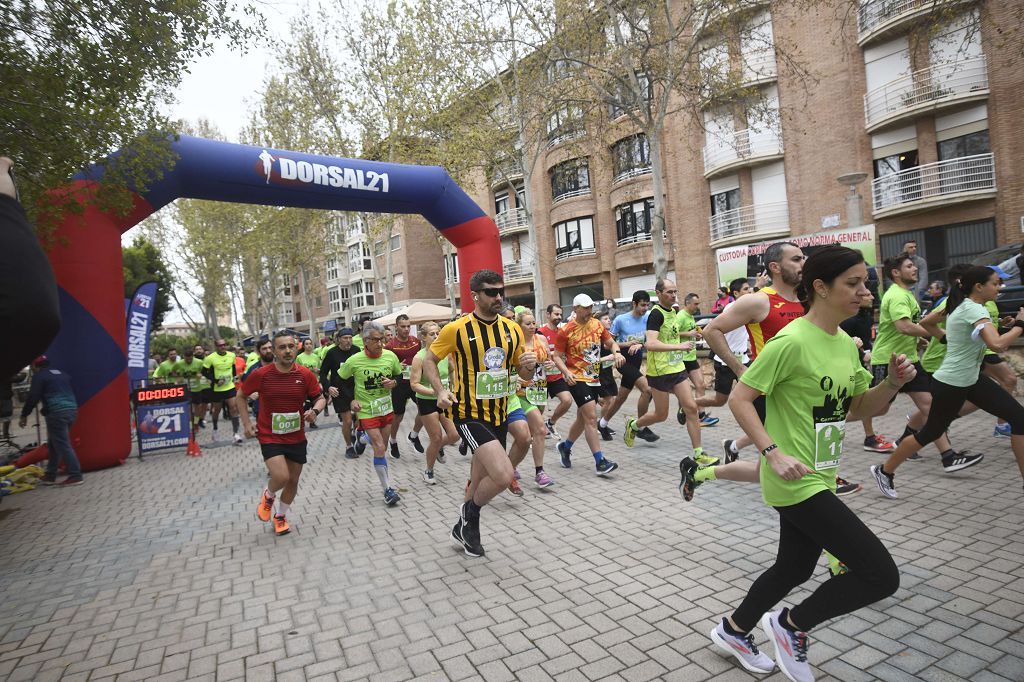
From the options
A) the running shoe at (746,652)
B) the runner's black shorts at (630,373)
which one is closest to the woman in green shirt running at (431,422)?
the runner's black shorts at (630,373)

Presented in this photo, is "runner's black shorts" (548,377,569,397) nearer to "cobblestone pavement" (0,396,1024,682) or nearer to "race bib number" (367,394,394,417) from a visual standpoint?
"cobblestone pavement" (0,396,1024,682)

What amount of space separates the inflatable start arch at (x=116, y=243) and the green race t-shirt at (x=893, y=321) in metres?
8.78

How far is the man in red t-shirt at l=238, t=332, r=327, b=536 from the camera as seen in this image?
5742 mm

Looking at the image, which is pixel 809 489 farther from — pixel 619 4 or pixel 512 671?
pixel 619 4

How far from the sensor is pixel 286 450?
19.0ft

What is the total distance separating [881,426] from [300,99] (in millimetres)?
24262

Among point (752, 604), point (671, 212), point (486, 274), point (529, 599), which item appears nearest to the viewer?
point (752, 604)

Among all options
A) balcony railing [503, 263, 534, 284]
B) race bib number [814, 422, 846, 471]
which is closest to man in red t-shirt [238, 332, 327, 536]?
race bib number [814, 422, 846, 471]

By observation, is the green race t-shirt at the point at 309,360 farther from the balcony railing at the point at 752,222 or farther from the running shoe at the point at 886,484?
the balcony railing at the point at 752,222

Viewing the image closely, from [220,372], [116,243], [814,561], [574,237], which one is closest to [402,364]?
[116,243]

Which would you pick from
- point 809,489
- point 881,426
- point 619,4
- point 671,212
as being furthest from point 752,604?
point 671,212

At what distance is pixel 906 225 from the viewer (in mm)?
23062

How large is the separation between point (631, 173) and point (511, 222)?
33.1ft

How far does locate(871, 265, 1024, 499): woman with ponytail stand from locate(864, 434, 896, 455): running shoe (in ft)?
6.67
